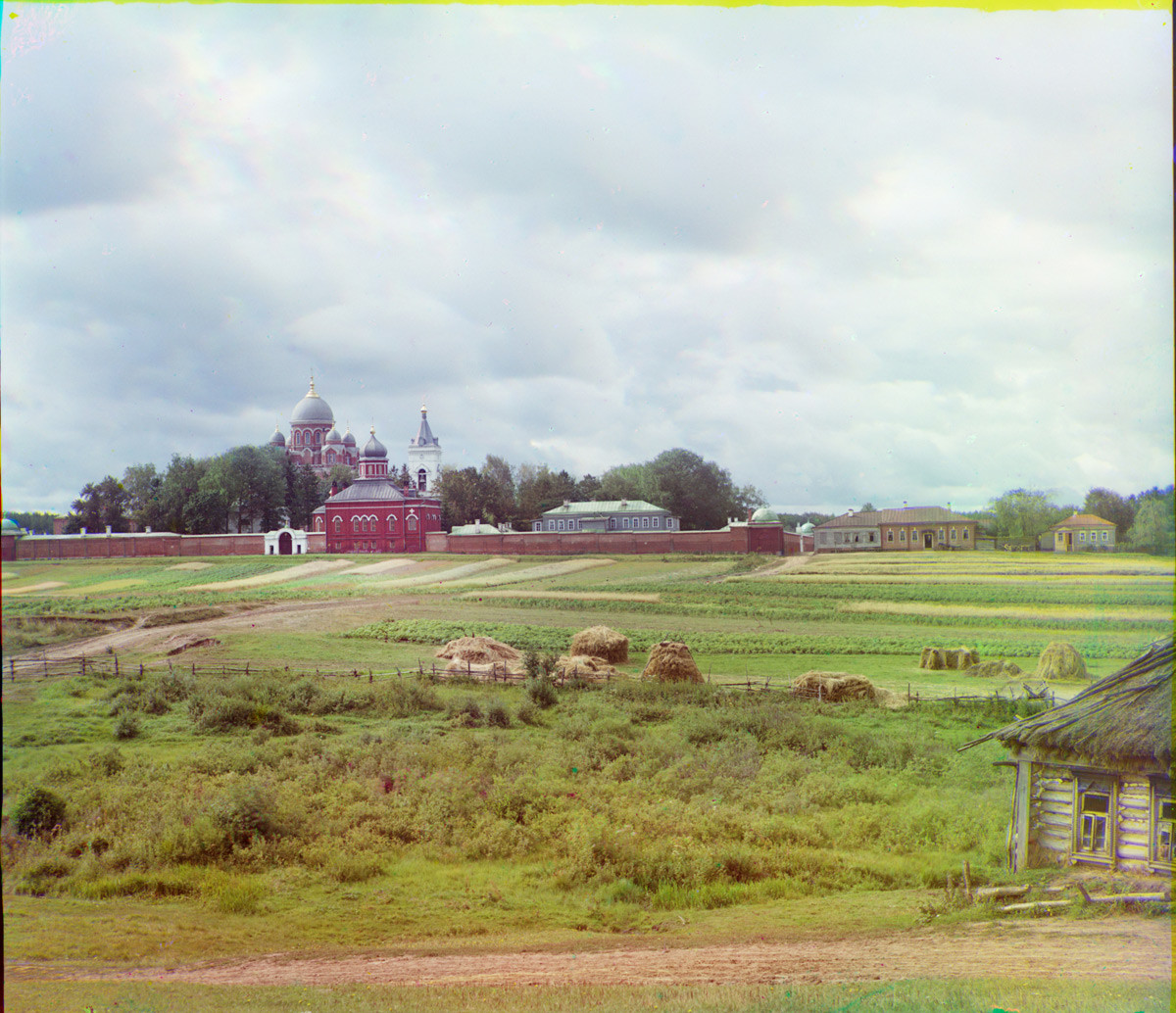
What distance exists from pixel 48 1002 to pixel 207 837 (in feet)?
4.82

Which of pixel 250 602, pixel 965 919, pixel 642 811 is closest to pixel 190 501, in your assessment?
pixel 250 602

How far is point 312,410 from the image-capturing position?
8.74 m

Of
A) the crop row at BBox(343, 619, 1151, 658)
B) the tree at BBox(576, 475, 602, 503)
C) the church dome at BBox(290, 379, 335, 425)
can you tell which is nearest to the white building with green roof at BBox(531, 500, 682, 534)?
the tree at BBox(576, 475, 602, 503)

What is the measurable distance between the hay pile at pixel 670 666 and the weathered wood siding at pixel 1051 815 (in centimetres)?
310

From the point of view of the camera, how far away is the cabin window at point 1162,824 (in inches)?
253

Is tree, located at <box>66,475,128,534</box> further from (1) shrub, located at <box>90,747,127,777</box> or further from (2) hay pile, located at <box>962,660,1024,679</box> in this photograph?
(2) hay pile, located at <box>962,660,1024,679</box>

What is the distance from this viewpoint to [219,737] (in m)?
7.75

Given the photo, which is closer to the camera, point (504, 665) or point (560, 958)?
point (560, 958)

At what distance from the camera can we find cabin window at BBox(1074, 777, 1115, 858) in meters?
6.61

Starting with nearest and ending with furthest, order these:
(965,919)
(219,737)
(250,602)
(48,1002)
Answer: (48,1002) < (965,919) < (219,737) < (250,602)

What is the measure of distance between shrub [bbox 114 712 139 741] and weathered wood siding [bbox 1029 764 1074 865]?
8.25 m

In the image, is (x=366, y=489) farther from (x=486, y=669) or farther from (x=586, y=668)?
(x=586, y=668)

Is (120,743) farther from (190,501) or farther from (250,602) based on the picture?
(190,501)

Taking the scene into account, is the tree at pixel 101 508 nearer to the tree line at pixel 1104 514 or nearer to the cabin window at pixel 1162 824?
Answer: the tree line at pixel 1104 514
